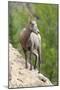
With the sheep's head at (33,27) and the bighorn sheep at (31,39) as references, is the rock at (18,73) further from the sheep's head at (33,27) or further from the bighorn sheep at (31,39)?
the sheep's head at (33,27)

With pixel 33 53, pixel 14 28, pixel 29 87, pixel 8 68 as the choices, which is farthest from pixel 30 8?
pixel 29 87

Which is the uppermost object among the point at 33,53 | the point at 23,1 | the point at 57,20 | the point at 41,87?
the point at 23,1

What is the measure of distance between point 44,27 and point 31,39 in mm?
179

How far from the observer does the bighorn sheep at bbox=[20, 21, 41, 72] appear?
2.10 meters

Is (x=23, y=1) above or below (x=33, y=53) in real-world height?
above

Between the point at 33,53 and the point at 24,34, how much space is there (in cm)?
20

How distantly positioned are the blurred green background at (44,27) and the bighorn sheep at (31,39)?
4cm

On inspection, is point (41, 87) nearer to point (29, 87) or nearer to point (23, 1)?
point (29, 87)

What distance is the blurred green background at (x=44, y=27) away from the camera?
82.0 inches

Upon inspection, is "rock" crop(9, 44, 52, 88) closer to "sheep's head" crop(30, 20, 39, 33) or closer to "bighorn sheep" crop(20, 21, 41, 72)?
"bighorn sheep" crop(20, 21, 41, 72)

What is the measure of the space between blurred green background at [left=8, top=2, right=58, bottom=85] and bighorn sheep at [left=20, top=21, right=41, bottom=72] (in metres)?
0.04

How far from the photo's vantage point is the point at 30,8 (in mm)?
2127

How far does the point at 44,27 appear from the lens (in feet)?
7.08

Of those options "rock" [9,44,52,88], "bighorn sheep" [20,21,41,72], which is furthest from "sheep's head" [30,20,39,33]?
"rock" [9,44,52,88]
